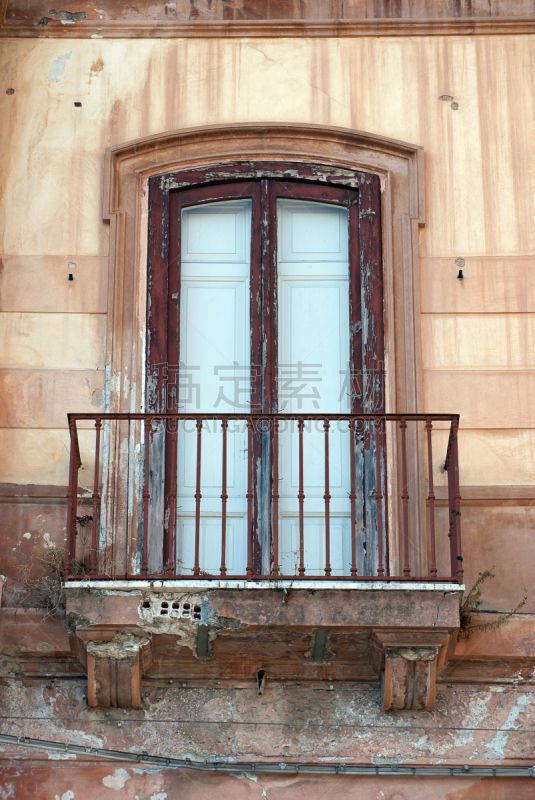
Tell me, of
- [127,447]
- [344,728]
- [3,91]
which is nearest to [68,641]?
[127,447]

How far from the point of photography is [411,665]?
630 centimetres

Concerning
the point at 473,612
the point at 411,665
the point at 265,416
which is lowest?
the point at 411,665

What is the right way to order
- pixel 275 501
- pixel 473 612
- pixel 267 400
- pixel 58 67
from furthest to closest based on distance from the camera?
pixel 58 67 < pixel 267 400 < pixel 473 612 < pixel 275 501

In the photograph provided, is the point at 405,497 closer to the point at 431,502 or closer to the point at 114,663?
the point at 431,502

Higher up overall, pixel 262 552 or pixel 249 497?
pixel 249 497

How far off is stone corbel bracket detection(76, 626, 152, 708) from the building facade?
2cm

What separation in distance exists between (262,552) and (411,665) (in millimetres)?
1140

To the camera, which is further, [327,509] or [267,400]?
[267,400]

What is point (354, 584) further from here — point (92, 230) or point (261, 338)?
point (92, 230)

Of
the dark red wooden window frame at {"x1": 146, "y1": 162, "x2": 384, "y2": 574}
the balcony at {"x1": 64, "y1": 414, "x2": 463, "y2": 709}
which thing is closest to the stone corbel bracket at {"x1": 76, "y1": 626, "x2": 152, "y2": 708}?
the balcony at {"x1": 64, "y1": 414, "x2": 463, "y2": 709}

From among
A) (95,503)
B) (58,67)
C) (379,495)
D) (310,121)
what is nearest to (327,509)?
(379,495)

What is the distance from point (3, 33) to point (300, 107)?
2.14 m

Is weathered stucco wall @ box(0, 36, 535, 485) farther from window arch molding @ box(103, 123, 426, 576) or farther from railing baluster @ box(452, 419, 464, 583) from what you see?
railing baluster @ box(452, 419, 464, 583)

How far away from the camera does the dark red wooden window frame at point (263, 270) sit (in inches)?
281
